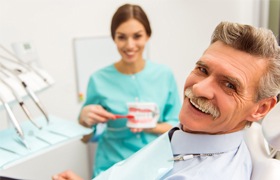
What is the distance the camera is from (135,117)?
→ 129cm

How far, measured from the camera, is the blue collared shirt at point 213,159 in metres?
0.86

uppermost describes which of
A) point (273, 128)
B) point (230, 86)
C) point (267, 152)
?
point (230, 86)

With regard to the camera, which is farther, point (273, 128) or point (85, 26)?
point (85, 26)

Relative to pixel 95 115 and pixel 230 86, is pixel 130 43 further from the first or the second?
pixel 230 86

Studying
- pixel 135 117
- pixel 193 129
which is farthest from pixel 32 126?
pixel 193 129

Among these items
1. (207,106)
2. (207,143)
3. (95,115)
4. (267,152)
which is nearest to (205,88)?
(207,106)

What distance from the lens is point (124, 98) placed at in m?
1.48

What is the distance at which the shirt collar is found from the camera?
93 cm

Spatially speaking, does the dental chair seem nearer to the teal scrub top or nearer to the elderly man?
the elderly man

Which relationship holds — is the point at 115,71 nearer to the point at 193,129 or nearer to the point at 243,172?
the point at 193,129

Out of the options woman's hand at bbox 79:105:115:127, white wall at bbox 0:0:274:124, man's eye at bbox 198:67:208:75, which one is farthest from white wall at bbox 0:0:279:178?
man's eye at bbox 198:67:208:75

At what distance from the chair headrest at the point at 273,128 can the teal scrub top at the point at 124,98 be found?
62 cm

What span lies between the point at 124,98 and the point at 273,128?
0.74m

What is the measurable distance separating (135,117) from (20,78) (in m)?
0.45
